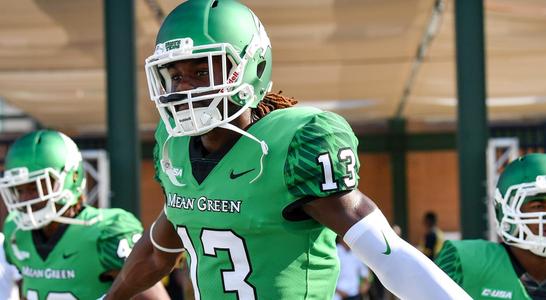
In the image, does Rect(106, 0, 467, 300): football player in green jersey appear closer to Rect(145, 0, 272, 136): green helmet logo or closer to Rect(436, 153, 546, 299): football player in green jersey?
Rect(145, 0, 272, 136): green helmet logo

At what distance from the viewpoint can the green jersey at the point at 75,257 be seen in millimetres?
4141

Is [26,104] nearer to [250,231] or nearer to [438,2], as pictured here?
[438,2]

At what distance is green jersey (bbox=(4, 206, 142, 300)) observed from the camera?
414 centimetres

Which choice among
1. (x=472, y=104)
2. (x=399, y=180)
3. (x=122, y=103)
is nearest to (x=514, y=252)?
(x=472, y=104)

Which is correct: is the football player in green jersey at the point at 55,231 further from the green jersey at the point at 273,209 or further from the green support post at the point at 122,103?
the green support post at the point at 122,103

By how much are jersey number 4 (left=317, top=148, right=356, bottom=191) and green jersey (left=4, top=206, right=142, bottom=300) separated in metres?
1.84

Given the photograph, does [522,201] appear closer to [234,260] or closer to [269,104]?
[269,104]

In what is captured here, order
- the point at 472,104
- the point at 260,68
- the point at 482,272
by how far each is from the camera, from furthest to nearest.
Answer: the point at 472,104 < the point at 482,272 < the point at 260,68

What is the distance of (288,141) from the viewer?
2.57 metres

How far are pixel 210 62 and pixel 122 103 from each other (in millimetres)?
4509

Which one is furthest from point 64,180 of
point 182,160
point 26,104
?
point 26,104

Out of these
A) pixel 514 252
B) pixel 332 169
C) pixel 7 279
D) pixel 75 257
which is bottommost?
pixel 7 279

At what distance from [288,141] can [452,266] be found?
1.51 m

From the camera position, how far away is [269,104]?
115 inches
